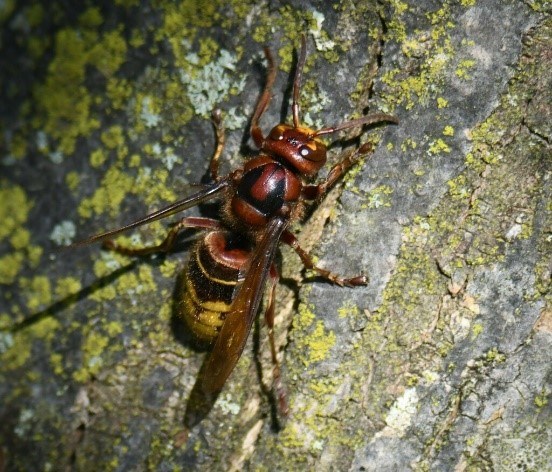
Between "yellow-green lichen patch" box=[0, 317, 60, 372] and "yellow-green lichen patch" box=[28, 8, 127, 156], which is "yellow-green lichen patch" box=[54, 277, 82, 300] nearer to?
"yellow-green lichen patch" box=[0, 317, 60, 372]

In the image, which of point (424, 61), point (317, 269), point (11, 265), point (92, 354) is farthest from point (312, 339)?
point (11, 265)

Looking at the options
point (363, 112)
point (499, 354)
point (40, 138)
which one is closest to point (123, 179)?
point (40, 138)

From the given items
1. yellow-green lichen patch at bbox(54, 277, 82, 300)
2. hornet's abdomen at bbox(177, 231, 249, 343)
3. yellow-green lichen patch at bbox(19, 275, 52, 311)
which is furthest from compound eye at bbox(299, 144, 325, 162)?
yellow-green lichen patch at bbox(19, 275, 52, 311)

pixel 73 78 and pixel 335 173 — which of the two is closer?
pixel 335 173

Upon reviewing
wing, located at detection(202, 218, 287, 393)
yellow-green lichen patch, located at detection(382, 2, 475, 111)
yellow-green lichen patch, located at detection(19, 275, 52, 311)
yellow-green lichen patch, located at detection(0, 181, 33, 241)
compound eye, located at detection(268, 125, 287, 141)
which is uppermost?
yellow-green lichen patch, located at detection(382, 2, 475, 111)

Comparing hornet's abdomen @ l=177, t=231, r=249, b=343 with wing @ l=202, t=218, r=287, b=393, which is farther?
hornet's abdomen @ l=177, t=231, r=249, b=343

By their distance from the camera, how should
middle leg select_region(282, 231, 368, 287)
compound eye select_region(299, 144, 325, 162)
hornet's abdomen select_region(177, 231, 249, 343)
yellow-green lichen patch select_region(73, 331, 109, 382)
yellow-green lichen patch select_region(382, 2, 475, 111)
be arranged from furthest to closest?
yellow-green lichen patch select_region(73, 331, 109, 382)
hornet's abdomen select_region(177, 231, 249, 343)
compound eye select_region(299, 144, 325, 162)
middle leg select_region(282, 231, 368, 287)
yellow-green lichen patch select_region(382, 2, 475, 111)

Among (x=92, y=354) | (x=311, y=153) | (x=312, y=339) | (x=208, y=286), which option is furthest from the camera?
(x=92, y=354)

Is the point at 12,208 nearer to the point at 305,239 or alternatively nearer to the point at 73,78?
the point at 73,78
